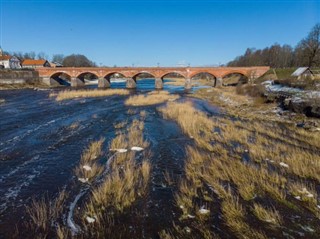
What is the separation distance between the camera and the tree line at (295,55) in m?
63.7

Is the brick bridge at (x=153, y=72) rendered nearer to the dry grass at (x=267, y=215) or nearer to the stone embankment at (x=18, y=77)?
the stone embankment at (x=18, y=77)

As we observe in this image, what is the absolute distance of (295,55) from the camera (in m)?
91.1

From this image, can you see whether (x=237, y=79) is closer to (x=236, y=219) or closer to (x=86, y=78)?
(x=86, y=78)

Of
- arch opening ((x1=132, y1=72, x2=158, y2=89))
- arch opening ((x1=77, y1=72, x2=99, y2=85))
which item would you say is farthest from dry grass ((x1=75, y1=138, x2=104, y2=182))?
arch opening ((x1=77, y1=72, x2=99, y2=85))

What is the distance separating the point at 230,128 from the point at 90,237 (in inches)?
539

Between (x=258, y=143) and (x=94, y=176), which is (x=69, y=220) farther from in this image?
(x=258, y=143)

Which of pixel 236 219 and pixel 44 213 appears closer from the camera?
pixel 236 219

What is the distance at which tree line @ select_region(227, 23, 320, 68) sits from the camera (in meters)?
63.7

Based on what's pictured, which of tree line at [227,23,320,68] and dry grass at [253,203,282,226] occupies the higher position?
tree line at [227,23,320,68]

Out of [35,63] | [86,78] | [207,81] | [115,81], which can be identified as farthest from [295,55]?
[35,63]

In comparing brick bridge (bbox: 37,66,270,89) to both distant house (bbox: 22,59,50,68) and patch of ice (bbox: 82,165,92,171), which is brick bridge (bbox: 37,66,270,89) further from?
patch of ice (bbox: 82,165,92,171)

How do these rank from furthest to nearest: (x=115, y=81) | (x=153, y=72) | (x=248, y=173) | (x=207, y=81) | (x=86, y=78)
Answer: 1. (x=115, y=81)
2. (x=207, y=81)
3. (x=86, y=78)
4. (x=153, y=72)
5. (x=248, y=173)

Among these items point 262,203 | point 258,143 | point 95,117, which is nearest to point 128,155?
point 262,203

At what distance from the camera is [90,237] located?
5762 mm
